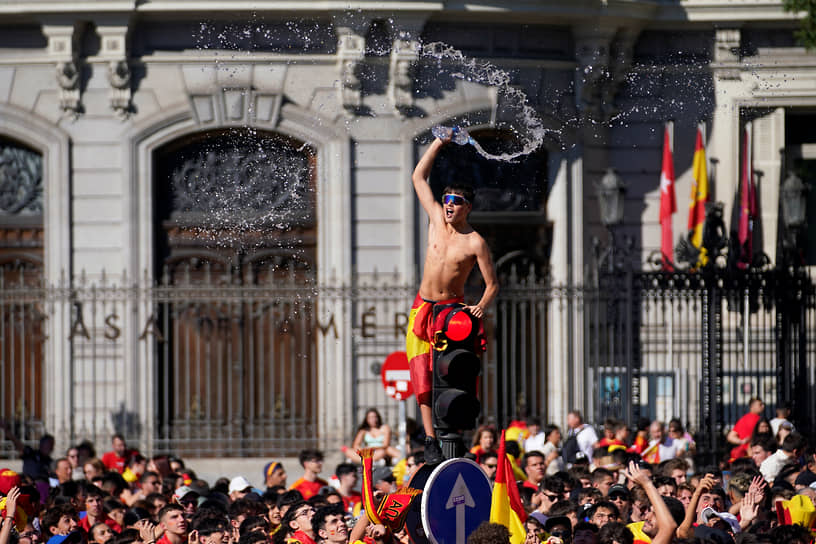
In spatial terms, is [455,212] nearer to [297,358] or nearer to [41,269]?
[297,358]

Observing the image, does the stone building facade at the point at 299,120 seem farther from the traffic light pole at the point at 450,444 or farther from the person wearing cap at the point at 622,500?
the traffic light pole at the point at 450,444

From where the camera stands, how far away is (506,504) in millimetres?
9383

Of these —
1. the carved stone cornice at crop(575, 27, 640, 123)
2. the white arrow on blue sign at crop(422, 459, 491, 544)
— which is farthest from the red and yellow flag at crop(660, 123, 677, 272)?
the white arrow on blue sign at crop(422, 459, 491, 544)

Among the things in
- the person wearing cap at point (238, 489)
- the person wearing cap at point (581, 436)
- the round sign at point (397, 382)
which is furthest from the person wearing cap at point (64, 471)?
the person wearing cap at point (581, 436)

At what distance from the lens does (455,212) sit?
10.3 m

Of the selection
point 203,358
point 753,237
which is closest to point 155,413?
point 203,358

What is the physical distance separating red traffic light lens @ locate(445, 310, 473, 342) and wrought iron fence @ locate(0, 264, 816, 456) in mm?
10308

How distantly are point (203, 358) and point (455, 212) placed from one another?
477 inches

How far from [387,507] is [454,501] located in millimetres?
413

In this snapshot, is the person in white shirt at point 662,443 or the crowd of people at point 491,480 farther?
the person in white shirt at point 662,443

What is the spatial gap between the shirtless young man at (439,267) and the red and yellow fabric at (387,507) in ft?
2.43

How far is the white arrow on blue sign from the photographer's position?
919cm

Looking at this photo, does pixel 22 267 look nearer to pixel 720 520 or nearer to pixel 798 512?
pixel 720 520

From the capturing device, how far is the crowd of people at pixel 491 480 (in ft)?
31.2
